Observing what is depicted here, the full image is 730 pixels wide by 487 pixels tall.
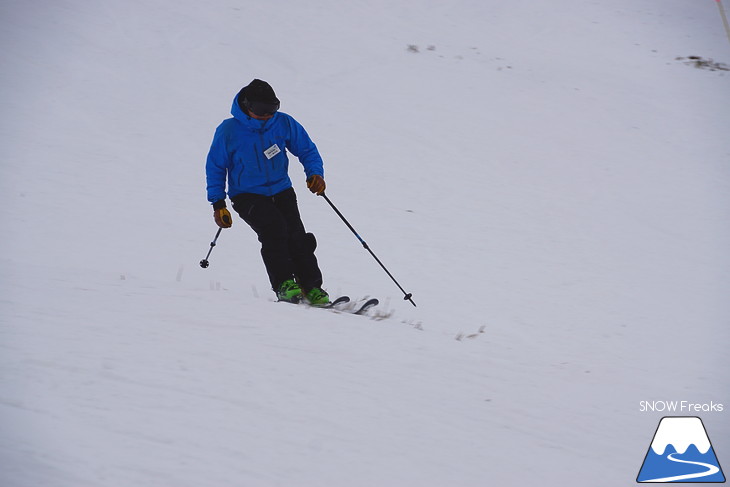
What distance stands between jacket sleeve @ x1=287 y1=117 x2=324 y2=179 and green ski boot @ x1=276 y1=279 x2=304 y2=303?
956 millimetres

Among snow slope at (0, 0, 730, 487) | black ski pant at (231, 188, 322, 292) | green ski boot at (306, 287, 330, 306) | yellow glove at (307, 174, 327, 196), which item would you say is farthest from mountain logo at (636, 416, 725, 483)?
yellow glove at (307, 174, 327, 196)

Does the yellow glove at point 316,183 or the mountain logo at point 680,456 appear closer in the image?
the mountain logo at point 680,456

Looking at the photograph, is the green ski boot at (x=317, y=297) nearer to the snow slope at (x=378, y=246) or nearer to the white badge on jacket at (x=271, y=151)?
the snow slope at (x=378, y=246)

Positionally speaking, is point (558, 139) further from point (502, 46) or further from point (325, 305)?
point (325, 305)

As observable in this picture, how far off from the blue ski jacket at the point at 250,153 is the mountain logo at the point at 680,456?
3.37m

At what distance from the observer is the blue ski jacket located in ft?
17.5

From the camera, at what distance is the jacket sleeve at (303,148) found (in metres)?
5.65

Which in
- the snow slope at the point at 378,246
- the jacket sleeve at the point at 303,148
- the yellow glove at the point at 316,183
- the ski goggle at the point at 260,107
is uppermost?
the ski goggle at the point at 260,107

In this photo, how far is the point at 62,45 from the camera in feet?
50.4

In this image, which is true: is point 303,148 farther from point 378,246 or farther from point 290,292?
point 378,246

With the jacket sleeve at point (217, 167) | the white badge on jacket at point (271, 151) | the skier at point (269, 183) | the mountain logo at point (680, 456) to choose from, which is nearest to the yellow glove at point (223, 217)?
the skier at point (269, 183)

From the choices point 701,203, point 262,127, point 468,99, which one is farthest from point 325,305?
point 468,99

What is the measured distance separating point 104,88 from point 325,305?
1036 cm

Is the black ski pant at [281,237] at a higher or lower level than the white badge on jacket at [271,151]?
lower
